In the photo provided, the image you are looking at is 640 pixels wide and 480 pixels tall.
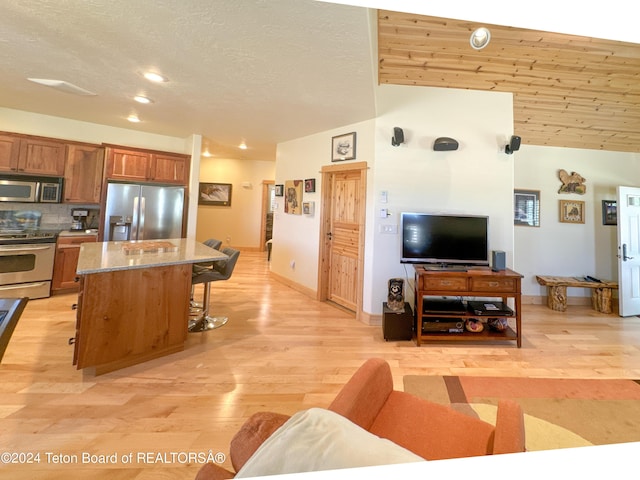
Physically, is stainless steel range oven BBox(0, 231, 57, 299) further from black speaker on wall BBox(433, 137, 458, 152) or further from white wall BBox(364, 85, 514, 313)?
black speaker on wall BBox(433, 137, 458, 152)

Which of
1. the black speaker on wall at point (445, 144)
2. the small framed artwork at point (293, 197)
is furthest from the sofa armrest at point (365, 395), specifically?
the small framed artwork at point (293, 197)

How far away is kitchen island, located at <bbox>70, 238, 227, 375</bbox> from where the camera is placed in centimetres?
195

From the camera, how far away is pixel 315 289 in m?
4.20

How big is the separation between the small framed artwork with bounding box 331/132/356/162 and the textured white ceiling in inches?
9.7

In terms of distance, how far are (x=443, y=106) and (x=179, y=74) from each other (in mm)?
3006

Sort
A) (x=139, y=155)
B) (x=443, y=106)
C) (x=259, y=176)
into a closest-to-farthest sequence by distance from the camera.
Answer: (x=443, y=106) → (x=139, y=155) → (x=259, y=176)

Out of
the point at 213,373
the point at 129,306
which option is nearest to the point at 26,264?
the point at 129,306

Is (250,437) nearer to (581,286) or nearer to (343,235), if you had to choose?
(343,235)

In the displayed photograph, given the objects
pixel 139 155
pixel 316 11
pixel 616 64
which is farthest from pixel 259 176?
pixel 616 64

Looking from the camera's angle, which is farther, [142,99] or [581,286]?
[581,286]

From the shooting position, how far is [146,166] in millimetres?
4266

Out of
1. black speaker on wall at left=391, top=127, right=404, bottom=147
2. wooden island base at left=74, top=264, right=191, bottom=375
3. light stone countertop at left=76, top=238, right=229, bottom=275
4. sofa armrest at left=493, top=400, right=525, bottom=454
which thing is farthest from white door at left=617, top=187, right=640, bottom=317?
wooden island base at left=74, top=264, right=191, bottom=375

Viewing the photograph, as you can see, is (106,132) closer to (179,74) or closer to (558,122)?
(179,74)

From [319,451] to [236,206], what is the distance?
7775 millimetres
